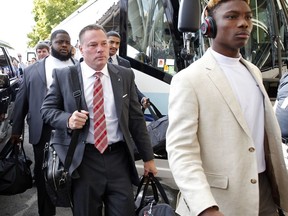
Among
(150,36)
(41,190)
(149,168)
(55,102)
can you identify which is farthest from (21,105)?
(150,36)

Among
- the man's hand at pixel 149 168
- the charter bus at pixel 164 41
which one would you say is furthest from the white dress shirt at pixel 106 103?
the charter bus at pixel 164 41

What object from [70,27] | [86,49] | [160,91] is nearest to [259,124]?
[86,49]

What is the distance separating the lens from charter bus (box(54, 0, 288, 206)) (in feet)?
15.7

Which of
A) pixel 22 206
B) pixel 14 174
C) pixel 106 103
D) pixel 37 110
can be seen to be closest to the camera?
pixel 106 103

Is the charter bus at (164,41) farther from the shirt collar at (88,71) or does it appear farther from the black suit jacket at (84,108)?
the shirt collar at (88,71)

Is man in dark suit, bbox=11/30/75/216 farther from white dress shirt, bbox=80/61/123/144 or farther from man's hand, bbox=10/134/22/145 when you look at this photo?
white dress shirt, bbox=80/61/123/144

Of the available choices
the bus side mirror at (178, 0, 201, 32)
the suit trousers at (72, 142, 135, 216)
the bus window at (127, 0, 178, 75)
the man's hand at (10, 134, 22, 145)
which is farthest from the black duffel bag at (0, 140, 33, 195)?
the bus side mirror at (178, 0, 201, 32)

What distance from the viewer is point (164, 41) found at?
190 inches

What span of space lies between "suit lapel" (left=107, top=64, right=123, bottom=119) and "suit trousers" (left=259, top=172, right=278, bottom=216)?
118cm

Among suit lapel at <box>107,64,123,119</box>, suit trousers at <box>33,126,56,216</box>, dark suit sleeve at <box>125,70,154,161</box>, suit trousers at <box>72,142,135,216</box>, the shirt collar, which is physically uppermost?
the shirt collar

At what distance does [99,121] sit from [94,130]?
0.07 m

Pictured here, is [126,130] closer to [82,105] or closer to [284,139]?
[82,105]

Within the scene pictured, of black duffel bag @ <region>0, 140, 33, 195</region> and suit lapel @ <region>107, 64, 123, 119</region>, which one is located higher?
suit lapel @ <region>107, 64, 123, 119</region>

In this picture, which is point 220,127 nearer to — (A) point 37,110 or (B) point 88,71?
(B) point 88,71
